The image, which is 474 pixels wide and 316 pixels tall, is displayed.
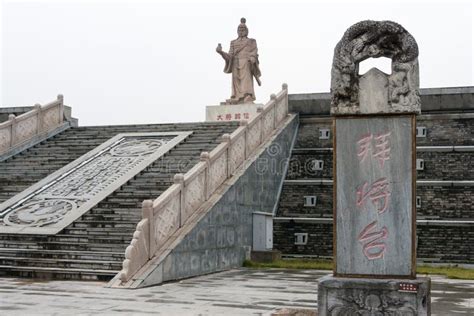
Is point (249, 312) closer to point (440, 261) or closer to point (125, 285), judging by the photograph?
point (125, 285)

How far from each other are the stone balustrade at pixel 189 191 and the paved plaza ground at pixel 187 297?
2.44 feet

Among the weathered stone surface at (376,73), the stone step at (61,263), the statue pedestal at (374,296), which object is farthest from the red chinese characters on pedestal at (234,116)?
the statue pedestal at (374,296)

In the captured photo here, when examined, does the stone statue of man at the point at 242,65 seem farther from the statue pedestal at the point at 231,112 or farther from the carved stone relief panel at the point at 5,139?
the carved stone relief panel at the point at 5,139

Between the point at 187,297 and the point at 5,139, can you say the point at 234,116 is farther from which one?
the point at 187,297

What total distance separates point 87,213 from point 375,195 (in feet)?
29.2

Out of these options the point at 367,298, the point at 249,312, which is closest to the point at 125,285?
the point at 249,312

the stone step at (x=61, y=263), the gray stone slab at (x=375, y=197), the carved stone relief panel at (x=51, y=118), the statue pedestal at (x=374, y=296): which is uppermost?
the carved stone relief panel at (x=51, y=118)

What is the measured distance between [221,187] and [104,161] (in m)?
4.26

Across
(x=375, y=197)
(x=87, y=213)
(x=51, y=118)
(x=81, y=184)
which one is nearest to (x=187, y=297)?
(x=375, y=197)

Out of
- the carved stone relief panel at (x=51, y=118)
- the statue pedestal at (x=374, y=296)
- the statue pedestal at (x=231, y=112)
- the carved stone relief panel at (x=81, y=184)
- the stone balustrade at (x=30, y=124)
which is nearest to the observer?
the statue pedestal at (x=374, y=296)

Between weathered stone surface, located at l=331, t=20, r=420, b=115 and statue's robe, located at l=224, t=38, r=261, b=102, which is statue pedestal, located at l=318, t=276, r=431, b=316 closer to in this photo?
weathered stone surface, located at l=331, t=20, r=420, b=115

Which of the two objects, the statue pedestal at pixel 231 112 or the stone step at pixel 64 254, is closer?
the stone step at pixel 64 254

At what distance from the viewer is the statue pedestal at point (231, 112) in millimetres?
21312

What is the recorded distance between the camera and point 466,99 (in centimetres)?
2047
